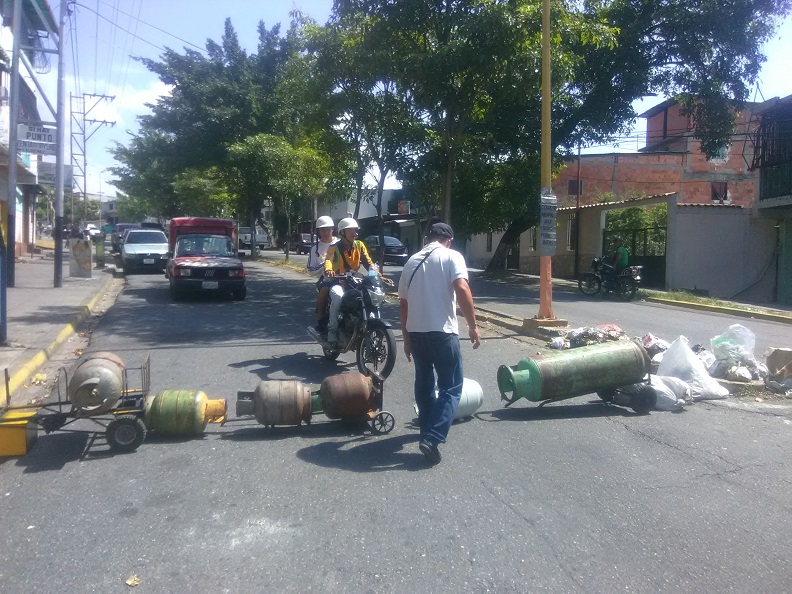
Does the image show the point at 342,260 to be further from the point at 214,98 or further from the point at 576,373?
the point at 214,98

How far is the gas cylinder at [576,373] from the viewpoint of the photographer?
703cm

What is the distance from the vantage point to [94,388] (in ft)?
19.1

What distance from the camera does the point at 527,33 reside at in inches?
539

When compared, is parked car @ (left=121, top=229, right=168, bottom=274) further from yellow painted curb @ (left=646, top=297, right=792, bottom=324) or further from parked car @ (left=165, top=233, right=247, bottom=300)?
yellow painted curb @ (left=646, top=297, right=792, bottom=324)

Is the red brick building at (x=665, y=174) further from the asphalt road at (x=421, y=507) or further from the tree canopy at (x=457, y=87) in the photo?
the asphalt road at (x=421, y=507)

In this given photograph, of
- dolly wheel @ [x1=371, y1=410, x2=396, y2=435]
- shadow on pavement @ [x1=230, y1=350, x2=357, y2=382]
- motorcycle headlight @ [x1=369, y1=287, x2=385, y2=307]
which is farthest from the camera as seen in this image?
shadow on pavement @ [x1=230, y1=350, x2=357, y2=382]

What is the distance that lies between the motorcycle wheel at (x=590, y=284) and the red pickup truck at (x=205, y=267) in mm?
10491

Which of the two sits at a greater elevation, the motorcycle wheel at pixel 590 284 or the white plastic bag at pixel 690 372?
the motorcycle wheel at pixel 590 284

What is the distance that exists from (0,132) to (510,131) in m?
13.9

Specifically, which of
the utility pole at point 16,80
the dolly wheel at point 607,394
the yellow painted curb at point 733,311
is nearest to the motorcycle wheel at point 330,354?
the dolly wheel at point 607,394

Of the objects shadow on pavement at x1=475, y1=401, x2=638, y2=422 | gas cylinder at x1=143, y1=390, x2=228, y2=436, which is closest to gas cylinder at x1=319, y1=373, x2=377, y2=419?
gas cylinder at x1=143, y1=390, x2=228, y2=436

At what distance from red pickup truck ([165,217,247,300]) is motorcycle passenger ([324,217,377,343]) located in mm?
7585

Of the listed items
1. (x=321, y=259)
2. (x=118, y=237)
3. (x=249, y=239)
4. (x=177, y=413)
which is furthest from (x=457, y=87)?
(x=249, y=239)

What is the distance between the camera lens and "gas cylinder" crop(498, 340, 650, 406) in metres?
7.03
